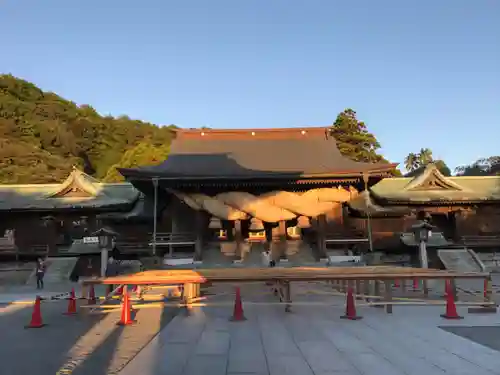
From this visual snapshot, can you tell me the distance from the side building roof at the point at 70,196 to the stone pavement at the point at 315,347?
17957 millimetres

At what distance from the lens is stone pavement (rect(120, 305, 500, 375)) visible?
5371 millimetres

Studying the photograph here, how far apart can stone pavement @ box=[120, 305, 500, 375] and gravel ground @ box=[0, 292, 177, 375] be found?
39 cm

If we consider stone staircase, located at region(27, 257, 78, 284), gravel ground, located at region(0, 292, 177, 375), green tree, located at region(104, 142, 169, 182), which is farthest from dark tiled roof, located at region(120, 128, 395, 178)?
green tree, located at region(104, 142, 169, 182)

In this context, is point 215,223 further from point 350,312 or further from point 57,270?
point 350,312

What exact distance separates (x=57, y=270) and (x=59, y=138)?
54.3 m

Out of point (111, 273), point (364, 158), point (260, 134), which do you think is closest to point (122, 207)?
point (111, 273)

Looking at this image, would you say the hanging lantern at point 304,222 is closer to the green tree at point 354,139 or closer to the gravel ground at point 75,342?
the gravel ground at point 75,342

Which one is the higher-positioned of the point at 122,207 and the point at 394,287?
the point at 122,207

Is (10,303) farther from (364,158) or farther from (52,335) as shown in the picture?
(364,158)

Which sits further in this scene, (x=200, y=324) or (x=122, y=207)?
(x=122, y=207)

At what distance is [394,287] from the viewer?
16.3m

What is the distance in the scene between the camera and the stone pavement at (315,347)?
211 inches

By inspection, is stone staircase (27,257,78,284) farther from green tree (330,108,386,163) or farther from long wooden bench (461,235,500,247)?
green tree (330,108,386,163)

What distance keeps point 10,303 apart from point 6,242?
12.6 meters
